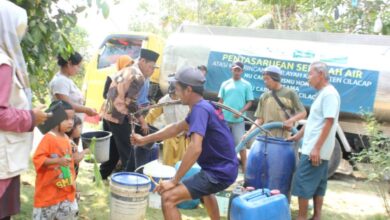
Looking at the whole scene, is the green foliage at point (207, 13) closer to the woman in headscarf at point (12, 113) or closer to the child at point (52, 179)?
the child at point (52, 179)

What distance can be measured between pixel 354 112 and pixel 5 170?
218 inches

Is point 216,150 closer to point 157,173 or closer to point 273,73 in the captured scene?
point 157,173

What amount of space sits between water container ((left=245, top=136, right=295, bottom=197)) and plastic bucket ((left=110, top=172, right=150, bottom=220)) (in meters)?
1.21

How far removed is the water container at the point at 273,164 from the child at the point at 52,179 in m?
1.95

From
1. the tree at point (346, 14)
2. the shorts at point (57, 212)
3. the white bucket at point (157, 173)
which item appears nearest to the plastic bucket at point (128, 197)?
the white bucket at point (157, 173)

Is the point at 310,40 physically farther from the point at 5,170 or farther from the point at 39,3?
the point at 5,170

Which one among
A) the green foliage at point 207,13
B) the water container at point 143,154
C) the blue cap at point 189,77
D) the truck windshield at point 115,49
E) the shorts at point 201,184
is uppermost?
the green foliage at point 207,13

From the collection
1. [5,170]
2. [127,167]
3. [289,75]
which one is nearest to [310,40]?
[289,75]

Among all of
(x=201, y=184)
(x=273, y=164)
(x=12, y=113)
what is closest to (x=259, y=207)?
(x=201, y=184)

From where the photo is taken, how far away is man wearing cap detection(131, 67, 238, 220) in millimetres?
3205

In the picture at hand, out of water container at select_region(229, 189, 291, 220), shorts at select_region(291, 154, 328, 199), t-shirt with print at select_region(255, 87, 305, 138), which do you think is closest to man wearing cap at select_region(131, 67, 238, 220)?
water container at select_region(229, 189, 291, 220)

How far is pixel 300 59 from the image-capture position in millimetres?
6969

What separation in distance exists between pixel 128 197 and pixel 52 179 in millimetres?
742

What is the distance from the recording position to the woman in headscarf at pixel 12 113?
2125 millimetres
